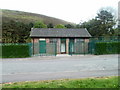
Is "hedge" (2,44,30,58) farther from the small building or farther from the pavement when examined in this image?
the pavement

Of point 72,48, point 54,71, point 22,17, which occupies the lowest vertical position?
point 54,71

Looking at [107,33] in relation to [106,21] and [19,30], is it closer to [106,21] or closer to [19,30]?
[106,21]

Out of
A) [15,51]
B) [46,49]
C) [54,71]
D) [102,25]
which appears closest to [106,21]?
[102,25]

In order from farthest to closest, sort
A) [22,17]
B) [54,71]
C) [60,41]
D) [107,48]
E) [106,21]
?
[22,17], [106,21], [60,41], [107,48], [54,71]

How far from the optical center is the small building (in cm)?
1989

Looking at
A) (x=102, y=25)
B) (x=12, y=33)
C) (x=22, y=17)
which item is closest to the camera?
(x=12, y=33)

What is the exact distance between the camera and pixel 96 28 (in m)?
39.5

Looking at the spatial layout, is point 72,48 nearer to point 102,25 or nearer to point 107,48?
point 107,48

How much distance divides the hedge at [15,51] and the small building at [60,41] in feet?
8.66

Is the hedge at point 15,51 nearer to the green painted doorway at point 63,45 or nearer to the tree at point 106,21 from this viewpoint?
the green painted doorway at point 63,45

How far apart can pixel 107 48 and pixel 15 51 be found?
520 inches

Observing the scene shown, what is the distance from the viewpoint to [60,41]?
2167 cm

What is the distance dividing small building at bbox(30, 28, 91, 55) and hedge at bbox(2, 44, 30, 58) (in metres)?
2.64

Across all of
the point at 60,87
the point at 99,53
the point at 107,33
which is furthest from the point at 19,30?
the point at 60,87
